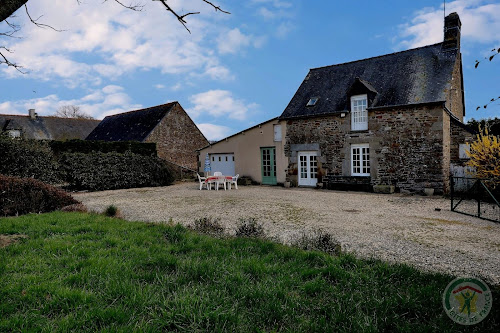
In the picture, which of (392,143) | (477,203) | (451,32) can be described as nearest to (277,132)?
(392,143)

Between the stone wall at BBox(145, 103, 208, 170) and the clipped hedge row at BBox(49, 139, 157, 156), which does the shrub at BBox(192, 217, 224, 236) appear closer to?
the clipped hedge row at BBox(49, 139, 157, 156)

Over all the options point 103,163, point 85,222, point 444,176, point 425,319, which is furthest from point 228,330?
point 103,163

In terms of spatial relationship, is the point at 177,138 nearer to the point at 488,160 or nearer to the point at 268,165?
the point at 268,165

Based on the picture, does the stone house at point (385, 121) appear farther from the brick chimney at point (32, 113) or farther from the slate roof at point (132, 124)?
the brick chimney at point (32, 113)

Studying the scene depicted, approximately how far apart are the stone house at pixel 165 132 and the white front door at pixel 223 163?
19.0 feet

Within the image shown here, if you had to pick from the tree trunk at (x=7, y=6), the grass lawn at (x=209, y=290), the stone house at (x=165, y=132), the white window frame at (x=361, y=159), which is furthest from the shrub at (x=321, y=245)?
the stone house at (x=165, y=132)

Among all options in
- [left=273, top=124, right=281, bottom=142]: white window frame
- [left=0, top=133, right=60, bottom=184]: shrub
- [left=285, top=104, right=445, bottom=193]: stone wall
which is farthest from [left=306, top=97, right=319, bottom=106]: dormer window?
[left=0, top=133, right=60, bottom=184]: shrub

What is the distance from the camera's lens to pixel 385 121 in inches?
549

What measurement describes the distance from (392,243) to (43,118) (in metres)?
38.3

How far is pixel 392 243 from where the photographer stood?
5.52 m

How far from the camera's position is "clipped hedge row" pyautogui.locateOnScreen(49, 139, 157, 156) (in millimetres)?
17578

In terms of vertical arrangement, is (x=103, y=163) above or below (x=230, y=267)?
above

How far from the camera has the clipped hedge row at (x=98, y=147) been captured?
57.7ft

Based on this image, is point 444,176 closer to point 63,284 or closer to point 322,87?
point 322,87
